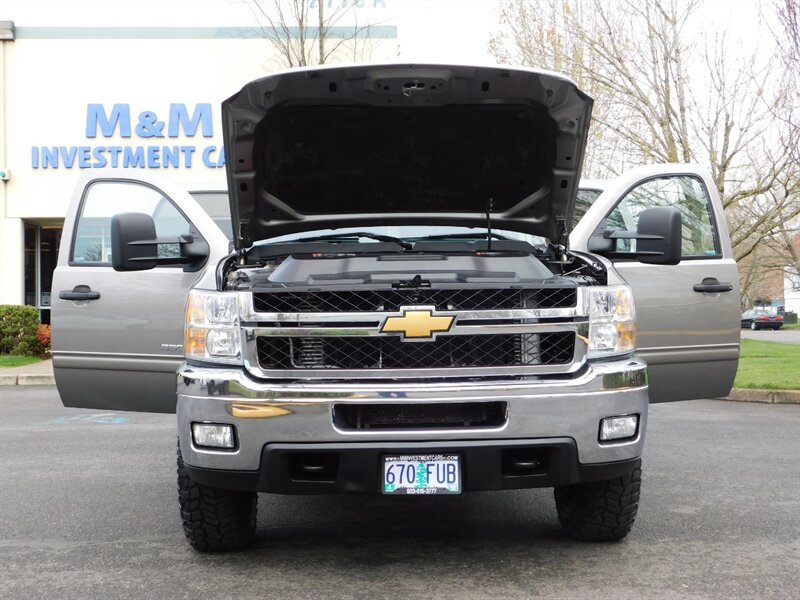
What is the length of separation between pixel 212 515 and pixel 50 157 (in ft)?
54.6

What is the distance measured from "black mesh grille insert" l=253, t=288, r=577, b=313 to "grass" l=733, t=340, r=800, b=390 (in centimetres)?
640

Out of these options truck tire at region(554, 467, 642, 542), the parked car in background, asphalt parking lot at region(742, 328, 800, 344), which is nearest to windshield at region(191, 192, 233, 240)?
truck tire at region(554, 467, 642, 542)

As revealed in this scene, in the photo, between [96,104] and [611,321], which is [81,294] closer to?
[611,321]

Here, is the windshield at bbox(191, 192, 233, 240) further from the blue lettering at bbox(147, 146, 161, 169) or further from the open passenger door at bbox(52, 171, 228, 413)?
the blue lettering at bbox(147, 146, 161, 169)

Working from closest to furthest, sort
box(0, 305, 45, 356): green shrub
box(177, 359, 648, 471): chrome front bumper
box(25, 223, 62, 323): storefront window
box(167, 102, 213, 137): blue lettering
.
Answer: box(177, 359, 648, 471): chrome front bumper → box(0, 305, 45, 356): green shrub → box(167, 102, 213, 137): blue lettering → box(25, 223, 62, 323): storefront window

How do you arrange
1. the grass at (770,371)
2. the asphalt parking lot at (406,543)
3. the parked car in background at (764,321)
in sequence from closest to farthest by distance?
the asphalt parking lot at (406,543)
the grass at (770,371)
the parked car in background at (764,321)

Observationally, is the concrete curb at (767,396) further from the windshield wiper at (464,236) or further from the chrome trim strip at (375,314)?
the chrome trim strip at (375,314)

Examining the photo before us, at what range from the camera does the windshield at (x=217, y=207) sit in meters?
6.64

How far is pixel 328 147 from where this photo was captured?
4.66m

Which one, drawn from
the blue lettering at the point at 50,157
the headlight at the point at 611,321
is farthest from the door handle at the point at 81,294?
the blue lettering at the point at 50,157

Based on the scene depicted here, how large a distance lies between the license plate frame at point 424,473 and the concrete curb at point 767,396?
8.02 m

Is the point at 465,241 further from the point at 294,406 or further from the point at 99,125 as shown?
the point at 99,125

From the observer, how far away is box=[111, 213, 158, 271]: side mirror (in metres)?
4.81

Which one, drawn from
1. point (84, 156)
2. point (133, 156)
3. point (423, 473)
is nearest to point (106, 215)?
point (423, 473)
